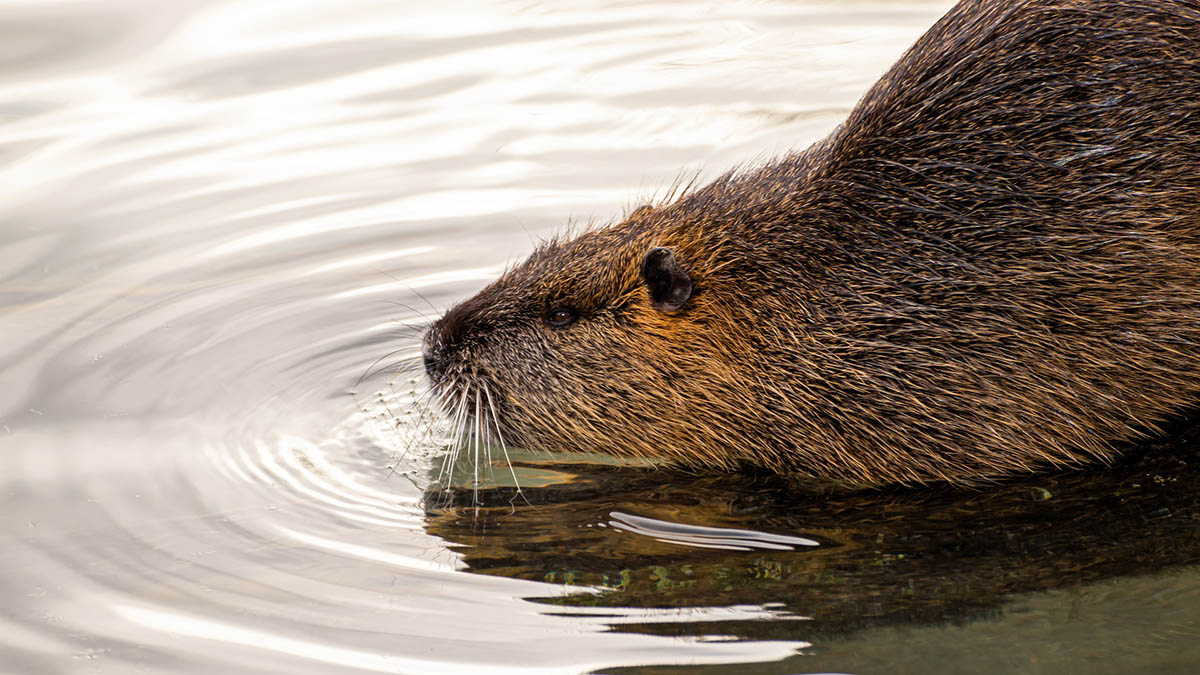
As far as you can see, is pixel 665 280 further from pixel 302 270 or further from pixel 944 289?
pixel 302 270

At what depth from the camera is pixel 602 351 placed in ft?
15.6

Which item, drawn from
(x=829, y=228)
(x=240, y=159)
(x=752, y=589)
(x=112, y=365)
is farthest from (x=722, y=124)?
(x=752, y=589)

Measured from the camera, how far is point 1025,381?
14.6 feet

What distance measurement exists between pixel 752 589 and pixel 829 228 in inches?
50.2

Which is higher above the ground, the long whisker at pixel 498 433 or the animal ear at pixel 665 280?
the animal ear at pixel 665 280

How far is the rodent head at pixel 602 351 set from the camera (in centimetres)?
470

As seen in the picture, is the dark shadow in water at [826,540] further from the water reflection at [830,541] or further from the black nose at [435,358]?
the black nose at [435,358]

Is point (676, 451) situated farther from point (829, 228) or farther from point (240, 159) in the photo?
point (240, 159)

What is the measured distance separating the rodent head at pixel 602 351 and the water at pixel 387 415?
0.18 m

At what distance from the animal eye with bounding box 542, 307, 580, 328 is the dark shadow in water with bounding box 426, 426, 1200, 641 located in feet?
1.65

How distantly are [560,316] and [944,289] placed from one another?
126 centimetres

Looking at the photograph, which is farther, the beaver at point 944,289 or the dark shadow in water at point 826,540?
the beaver at point 944,289

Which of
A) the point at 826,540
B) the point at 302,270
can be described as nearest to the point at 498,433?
the point at 826,540

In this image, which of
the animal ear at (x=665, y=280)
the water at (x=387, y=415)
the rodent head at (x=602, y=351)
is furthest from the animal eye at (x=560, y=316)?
the water at (x=387, y=415)
